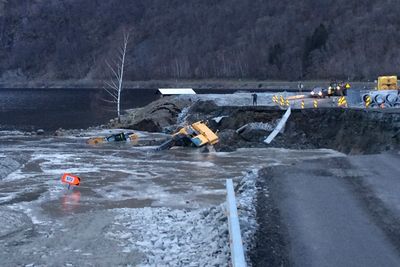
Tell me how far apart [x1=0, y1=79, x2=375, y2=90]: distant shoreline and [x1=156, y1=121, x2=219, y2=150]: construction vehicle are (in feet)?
299

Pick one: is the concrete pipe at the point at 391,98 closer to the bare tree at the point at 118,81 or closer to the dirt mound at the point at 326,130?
the dirt mound at the point at 326,130

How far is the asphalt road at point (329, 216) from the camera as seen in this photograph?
926cm

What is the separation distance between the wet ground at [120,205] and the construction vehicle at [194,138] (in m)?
0.78

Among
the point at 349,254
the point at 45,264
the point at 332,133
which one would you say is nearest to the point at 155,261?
the point at 45,264

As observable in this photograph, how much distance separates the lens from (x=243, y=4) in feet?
632

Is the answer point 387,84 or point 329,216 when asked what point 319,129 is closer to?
point 387,84

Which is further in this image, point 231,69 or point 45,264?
point 231,69

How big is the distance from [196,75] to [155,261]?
155028 millimetres

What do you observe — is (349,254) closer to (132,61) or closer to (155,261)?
(155,261)

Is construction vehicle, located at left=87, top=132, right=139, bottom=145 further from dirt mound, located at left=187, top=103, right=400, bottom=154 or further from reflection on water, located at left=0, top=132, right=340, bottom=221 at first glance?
dirt mound, located at left=187, top=103, right=400, bottom=154

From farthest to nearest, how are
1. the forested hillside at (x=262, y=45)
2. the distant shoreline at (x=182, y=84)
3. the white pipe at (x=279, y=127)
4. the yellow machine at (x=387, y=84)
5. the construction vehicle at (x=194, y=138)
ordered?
the forested hillside at (x=262, y=45), the distant shoreline at (x=182, y=84), the yellow machine at (x=387, y=84), the white pipe at (x=279, y=127), the construction vehicle at (x=194, y=138)

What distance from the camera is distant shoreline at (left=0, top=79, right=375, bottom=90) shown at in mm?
133750

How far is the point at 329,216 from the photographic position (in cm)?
1138

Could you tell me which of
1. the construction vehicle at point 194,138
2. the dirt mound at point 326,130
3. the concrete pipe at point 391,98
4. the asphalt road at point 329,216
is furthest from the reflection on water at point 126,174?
the concrete pipe at point 391,98
